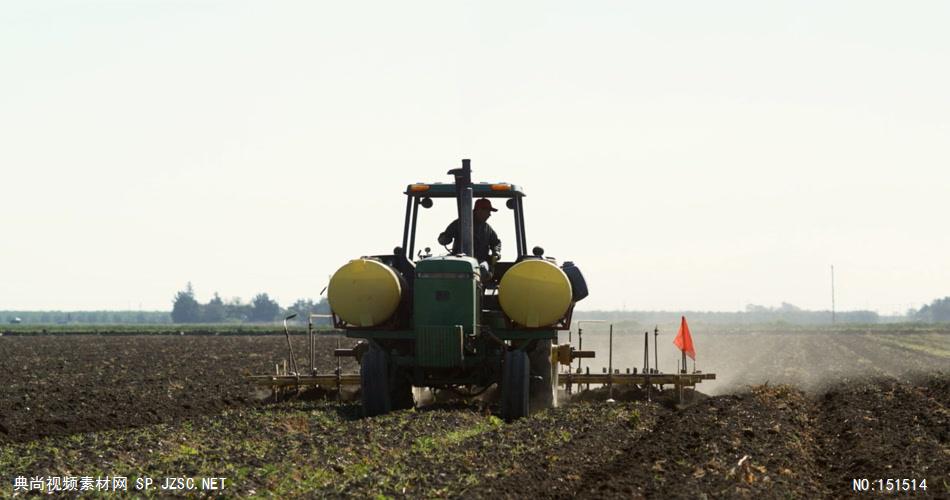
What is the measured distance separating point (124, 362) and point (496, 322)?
24121 mm

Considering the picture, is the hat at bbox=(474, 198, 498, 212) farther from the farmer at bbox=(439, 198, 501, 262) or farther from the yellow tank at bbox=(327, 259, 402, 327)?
the yellow tank at bbox=(327, 259, 402, 327)

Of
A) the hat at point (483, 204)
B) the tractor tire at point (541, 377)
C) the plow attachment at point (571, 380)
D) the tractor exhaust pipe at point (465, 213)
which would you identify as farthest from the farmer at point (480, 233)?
the plow attachment at point (571, 380)

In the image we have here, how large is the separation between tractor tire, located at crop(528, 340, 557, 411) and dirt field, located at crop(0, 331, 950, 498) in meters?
0.55

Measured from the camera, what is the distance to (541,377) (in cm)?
1842

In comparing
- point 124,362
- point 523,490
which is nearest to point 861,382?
point 523,490

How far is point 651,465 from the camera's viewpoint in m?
12.7

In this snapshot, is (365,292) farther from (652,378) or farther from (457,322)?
(652,378)

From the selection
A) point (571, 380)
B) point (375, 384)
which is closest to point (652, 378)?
point (571, 380)

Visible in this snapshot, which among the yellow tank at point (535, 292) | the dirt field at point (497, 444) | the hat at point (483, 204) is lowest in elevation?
the dirt field at point (497, 444)

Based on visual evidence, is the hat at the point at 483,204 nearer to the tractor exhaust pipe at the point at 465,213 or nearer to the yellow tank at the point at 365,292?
the tractor exhaust pipe at the point at 465,213

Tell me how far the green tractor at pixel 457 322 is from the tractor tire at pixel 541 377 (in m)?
0.01

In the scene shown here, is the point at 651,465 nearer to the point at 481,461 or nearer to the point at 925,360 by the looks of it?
the point at 481,461

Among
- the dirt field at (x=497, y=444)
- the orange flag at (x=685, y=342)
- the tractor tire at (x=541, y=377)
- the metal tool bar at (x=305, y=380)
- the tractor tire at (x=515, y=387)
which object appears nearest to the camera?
the dirt field at (x=497, y=444)

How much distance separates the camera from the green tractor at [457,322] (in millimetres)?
17531
